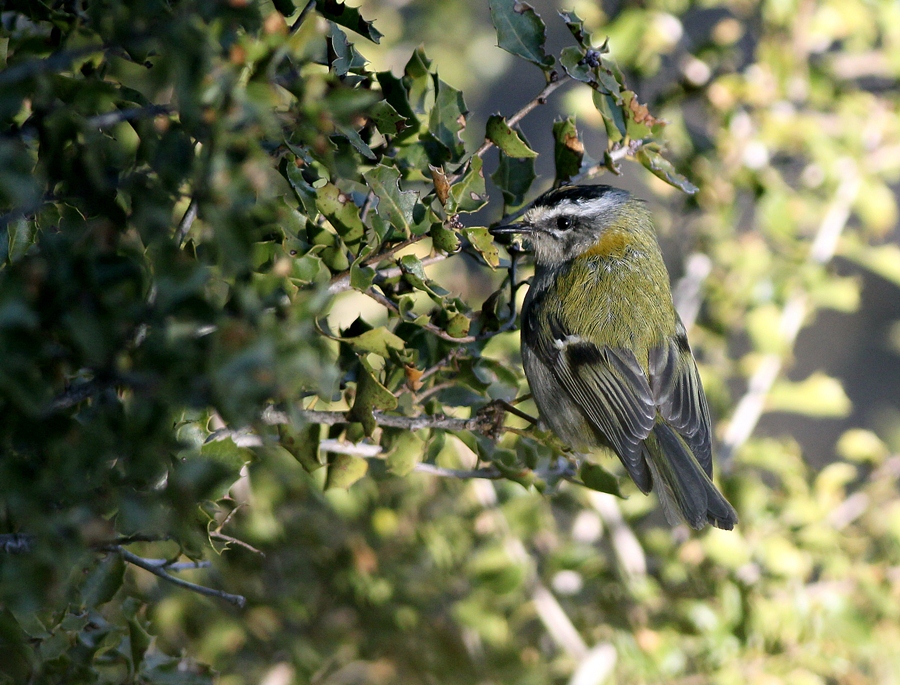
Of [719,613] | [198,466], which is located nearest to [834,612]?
[719,613]

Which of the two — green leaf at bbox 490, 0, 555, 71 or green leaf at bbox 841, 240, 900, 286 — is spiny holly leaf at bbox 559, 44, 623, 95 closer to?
green leaf at bbox 490, 0, 555, 71

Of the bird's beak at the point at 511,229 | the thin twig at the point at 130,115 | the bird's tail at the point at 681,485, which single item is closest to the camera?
the thin twig at the point at 130,115

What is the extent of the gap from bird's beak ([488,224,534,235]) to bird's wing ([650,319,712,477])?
396mm

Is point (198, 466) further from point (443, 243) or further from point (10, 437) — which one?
point (443, 243)

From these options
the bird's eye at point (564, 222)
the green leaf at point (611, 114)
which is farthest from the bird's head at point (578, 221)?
the green leaf at point (611, 114)

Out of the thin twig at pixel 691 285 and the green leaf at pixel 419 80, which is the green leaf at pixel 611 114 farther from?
the thin twig at pixel 691 285

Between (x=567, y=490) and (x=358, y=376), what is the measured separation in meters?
1.16

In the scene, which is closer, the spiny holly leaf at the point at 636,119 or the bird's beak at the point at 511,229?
the spiny holly leaf at the point at 636,119

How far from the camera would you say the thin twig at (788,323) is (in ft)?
7.59

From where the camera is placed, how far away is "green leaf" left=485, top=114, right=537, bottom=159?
48.1 inches

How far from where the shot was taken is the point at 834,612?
2000 millimetres

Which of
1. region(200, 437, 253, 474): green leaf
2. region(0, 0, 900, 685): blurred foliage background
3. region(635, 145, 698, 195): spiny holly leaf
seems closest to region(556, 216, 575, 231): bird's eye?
region(0, 0, 900, 685): blurred foliage background

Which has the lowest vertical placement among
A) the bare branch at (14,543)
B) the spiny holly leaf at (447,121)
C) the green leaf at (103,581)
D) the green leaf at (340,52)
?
the green leaf at (103,581)

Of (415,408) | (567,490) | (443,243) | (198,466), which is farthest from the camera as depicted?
(567,490)
